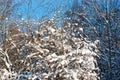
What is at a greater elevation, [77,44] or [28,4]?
[28,4]

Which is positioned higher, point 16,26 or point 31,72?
point 16,26

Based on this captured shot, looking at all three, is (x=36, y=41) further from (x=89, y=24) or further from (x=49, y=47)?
(x=89, y=24)

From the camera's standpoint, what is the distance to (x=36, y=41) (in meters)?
12.7

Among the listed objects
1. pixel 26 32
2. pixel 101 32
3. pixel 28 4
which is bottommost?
pixel 101 32

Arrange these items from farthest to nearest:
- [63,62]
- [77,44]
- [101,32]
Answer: [101,32] < [77,44] < [63,62]

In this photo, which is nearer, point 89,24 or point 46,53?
point 46,53

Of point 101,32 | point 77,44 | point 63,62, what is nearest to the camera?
point 63,62

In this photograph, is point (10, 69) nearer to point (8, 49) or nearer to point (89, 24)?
point (8, 49)

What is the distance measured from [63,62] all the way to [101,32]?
666 centimetres

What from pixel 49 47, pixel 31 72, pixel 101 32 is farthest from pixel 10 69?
pixel 101 32

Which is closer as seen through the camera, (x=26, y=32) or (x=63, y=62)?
(x=63, y=62)

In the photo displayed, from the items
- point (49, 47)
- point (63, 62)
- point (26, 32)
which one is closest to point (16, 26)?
point (26, 32)

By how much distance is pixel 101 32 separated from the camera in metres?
18.2

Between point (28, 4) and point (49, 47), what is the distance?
1585 millimetres
